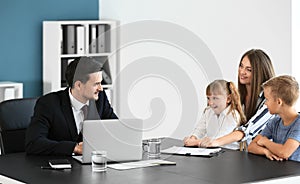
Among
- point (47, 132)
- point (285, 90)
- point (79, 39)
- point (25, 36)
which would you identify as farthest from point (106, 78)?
point (285, 90)

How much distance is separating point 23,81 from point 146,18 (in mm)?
1288

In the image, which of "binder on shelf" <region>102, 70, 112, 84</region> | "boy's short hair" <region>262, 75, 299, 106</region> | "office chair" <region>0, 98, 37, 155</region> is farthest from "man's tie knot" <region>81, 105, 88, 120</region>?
"binder on shelf" <region>102, 70, 112, 84</region>

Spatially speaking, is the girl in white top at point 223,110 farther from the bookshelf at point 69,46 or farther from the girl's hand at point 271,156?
→ the bookshelf at point 69,46

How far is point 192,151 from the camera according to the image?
354 cm

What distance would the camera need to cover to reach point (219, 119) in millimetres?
3908

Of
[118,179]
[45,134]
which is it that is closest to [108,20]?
[45,134]

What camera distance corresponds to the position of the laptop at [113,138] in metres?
3.16

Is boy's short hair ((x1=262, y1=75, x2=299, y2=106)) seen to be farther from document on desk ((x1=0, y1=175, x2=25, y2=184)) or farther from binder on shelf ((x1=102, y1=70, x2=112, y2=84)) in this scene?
binder on shelf ((x1=102, y1=70, x2=112, y2=84))

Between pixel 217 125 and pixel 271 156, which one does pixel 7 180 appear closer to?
pixel 271 156

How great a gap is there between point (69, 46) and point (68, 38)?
0.07 meters

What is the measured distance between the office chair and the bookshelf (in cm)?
228

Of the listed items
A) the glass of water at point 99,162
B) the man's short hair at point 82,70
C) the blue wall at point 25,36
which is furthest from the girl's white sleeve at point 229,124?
the blue wall at point 25,36

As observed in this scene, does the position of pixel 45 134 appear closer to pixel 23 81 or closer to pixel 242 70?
pixel 242 70

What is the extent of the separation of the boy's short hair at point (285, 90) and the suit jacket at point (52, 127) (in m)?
1.06
